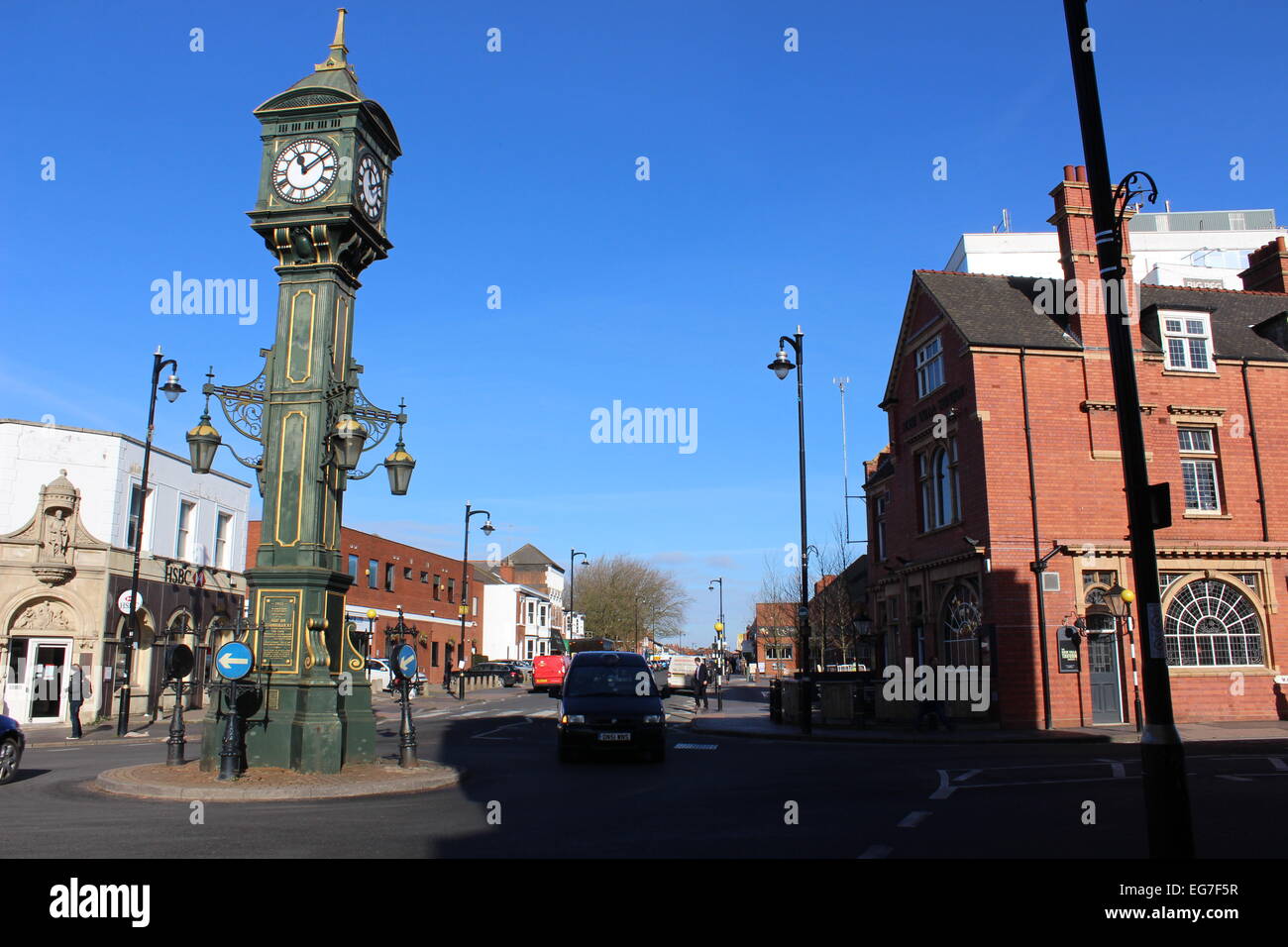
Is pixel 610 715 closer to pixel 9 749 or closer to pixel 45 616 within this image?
pixel 9 749

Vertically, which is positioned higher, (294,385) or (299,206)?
(299,206)

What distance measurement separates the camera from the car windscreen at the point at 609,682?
17938 mm

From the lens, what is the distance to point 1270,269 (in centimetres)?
3300

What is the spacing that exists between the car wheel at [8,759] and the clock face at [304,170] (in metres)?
8.88

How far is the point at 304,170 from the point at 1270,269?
3262cm

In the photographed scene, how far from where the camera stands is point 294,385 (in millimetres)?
14633

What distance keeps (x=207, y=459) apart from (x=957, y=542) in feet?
65.8

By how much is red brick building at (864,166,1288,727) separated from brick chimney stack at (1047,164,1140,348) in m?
0.05

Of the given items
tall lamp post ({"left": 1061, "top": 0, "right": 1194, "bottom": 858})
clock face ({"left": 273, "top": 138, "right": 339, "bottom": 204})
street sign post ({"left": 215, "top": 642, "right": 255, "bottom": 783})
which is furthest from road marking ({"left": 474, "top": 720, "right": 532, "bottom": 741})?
tall lamp post ({"left": 1061, "top": 0, "right": 1194, "bottom": 858})

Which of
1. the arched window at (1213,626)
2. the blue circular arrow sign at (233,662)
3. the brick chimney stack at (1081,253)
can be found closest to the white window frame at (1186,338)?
the brick chimney stack at (1081,253)

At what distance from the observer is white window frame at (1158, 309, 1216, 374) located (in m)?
27.2
